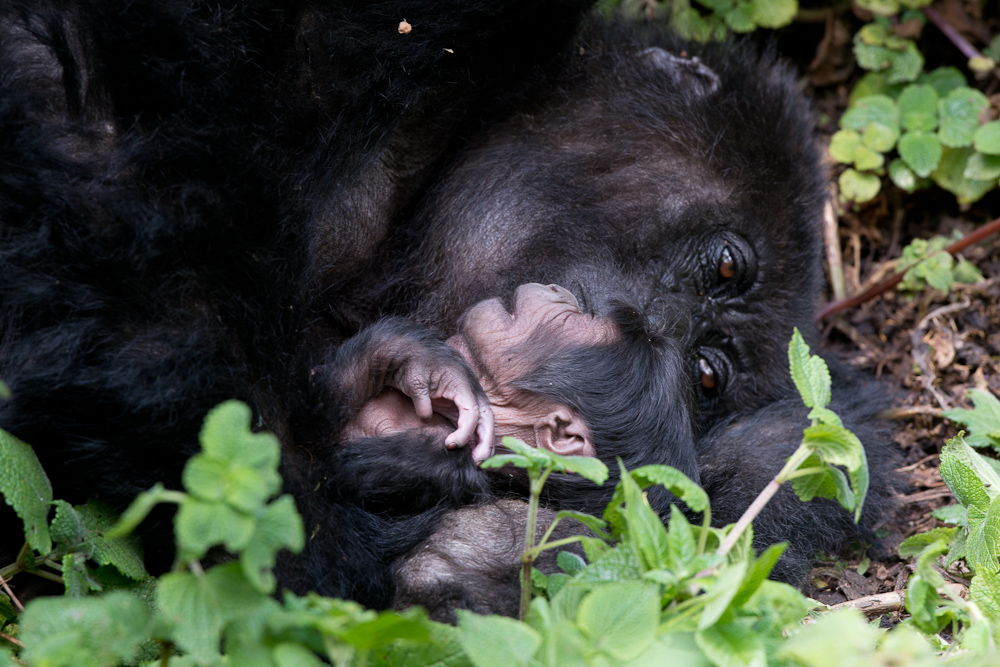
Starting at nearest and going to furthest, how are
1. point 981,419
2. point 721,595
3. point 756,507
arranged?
point 721,595 → point 756,507 → point 981,419

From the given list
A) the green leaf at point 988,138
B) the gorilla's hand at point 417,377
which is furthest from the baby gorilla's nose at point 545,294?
the green leaf at point 988,138

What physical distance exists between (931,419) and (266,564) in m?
2.54

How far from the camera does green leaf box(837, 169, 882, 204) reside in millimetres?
3588

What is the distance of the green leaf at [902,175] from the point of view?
3.56 metres

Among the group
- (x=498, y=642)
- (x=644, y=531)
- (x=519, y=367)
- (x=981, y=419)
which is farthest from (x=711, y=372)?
(x=498, y=642)

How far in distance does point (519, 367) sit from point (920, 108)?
2269 mm

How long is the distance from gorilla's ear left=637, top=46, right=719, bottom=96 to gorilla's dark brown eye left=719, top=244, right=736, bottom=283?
52cm

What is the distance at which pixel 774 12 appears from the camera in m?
3.63

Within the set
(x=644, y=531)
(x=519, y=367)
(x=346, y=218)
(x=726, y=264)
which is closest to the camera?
(x=644, y=531)

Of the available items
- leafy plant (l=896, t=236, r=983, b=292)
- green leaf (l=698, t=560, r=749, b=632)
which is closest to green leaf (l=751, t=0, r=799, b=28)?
leafy plant (l=896, t=236, r=983, b=292)

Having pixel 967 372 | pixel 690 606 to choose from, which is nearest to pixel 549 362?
pixel 690 606

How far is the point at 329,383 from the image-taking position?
83.9 inches

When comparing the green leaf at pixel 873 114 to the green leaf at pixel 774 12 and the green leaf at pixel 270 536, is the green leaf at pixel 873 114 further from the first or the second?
the green leaf at pixel 270 536

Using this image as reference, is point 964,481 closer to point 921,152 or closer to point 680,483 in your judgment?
point 680,483
